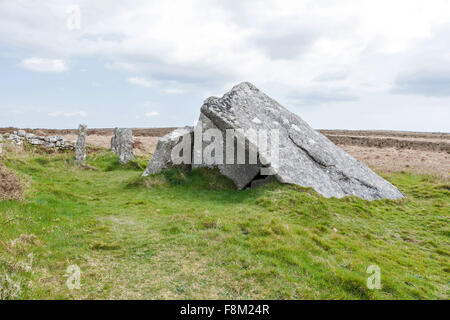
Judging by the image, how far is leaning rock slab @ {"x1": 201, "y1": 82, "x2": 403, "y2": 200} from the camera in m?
14.2

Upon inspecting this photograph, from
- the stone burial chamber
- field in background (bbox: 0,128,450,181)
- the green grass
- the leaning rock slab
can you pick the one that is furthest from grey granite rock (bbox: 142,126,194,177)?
field in background (bbox: 0,128,450,181)

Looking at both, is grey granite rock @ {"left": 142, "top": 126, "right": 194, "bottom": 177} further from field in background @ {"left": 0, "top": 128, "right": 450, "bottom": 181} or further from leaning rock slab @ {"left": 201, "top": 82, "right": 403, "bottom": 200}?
field in background @ {"left": 0, "top": 128, "right": 450, "bottom": 181}

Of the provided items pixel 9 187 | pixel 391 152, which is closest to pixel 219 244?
pixel 9 187

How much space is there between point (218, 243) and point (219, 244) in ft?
0.20

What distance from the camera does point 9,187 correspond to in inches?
408

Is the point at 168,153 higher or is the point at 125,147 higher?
the point at 125,147

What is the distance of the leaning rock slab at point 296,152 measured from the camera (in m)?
14.2

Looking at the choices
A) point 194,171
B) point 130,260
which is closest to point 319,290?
point 130,260

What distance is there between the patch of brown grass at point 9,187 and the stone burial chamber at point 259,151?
6537mm

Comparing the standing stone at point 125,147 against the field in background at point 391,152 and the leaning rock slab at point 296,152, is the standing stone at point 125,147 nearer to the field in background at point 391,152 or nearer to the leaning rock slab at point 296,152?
the field in background at point 391,152

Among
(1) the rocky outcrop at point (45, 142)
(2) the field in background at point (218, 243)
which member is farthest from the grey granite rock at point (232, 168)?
(1) the rocky outcrop at point (45, 142)

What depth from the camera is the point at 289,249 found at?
800 cm

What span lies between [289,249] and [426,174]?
59.2 feet

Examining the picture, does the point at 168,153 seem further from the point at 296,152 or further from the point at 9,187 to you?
the point at 9,187
